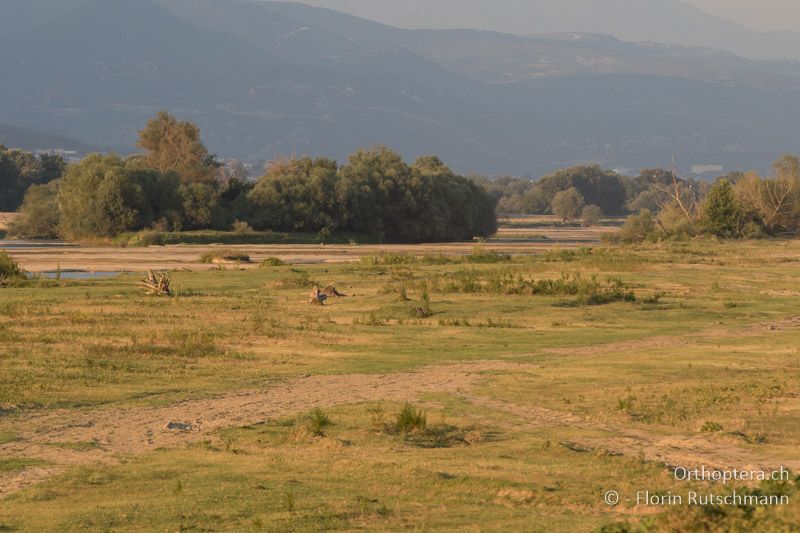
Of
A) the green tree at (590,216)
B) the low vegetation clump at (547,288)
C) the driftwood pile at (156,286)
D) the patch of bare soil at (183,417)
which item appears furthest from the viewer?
the green tree at (590,216)

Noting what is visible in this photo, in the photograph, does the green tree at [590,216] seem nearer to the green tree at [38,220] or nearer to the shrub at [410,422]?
the green tree at [38,220]

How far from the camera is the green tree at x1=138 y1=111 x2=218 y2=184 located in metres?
96.8

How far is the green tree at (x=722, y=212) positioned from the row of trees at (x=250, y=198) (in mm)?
20365

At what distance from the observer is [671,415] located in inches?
752

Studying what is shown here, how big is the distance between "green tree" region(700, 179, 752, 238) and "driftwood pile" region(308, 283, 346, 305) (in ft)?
168

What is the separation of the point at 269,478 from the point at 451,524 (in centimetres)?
310

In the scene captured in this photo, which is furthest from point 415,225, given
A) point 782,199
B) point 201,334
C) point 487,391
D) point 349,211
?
point 487,391

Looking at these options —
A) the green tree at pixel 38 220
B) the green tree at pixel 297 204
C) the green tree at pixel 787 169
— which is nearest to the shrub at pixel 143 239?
the green tree at pixel 297 204

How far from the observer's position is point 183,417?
62.6 feet

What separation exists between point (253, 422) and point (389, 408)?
2.36m

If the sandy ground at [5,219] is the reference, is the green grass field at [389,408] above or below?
below

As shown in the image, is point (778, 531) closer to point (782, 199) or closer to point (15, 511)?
point (15, 511)

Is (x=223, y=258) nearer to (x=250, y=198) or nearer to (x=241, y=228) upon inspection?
(x=241, y=228)

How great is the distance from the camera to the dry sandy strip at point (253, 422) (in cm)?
1583
